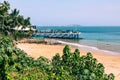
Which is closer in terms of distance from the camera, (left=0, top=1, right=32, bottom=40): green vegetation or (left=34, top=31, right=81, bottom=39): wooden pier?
(left=0, top=1, right=32, bottom=40): green vegetation

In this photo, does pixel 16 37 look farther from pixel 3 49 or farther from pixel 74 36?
pixel 3 49

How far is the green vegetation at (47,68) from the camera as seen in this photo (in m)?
12.1

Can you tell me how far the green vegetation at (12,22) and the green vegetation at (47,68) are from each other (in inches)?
1638

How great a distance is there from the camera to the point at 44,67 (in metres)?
13.7

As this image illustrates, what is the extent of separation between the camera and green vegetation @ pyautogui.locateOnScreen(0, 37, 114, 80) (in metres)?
12.1

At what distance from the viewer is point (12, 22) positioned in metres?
61.8

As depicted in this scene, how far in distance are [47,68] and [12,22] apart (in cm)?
4886

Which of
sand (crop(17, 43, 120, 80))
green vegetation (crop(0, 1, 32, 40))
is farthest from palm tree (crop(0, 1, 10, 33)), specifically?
sand (crop(17, 43, 120, 80))

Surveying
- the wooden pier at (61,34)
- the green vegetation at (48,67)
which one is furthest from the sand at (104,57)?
the wooden pier at (61,34)

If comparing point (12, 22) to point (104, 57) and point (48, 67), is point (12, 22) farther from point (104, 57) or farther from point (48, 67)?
point (48, 67)

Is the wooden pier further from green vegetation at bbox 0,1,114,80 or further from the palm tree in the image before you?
green vegetation at bbox 0,1,114,80

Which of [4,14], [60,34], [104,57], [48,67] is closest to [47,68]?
[48,67]

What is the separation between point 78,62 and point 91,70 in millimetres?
654

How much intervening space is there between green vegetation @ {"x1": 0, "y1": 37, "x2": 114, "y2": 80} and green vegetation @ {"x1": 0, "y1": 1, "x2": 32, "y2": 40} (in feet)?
137
